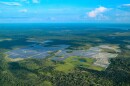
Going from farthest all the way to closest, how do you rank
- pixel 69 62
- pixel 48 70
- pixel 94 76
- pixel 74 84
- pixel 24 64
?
1. pixel 69 62
2. pixel 24 64
3. pixel 48 70
4. pixel 94 76
5. pixel 74 84

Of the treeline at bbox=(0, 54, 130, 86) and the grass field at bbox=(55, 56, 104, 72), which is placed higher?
the treeline at bbox=(0, 54, 130, 86)

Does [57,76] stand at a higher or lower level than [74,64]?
higher

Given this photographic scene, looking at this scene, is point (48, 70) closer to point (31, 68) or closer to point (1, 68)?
point (31, 68)

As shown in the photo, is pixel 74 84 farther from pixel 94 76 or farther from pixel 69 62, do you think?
pixel 69 62

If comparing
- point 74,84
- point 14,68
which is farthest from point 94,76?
point 14,68

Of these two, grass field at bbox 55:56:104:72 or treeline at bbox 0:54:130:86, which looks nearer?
treeline at bbox 0:54:130:86

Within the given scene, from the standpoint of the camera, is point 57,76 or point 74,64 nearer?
point 57,76

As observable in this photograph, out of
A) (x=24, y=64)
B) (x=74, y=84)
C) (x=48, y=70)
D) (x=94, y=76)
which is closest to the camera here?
(x=74, y=84)

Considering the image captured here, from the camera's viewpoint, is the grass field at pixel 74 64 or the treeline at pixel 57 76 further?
the grass field at pixel 74 64

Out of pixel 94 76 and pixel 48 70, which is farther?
pixel 48 70

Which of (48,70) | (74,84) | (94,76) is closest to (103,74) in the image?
(94,76)
